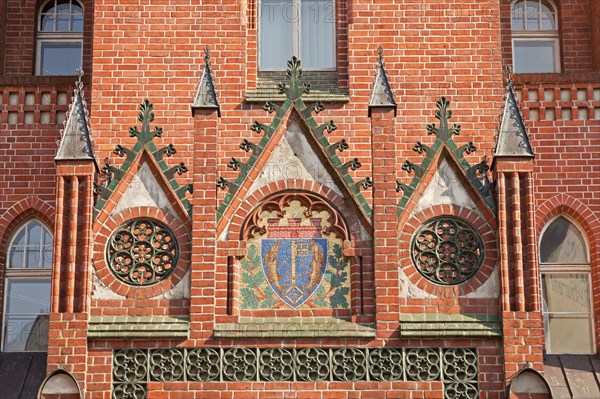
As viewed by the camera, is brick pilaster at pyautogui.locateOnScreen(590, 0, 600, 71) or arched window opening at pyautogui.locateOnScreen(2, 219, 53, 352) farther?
brick pilaster at pyautogui.locateOnScreen(590, 0, 600, 71)

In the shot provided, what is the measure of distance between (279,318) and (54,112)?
5.63 m

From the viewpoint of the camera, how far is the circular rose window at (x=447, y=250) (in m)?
19.5

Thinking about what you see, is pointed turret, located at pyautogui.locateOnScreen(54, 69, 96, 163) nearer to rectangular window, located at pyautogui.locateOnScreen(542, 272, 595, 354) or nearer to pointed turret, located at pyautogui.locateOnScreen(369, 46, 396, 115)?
pointed turret, located at pyautogui.locateOnScreen(369, 46, 396, 115)

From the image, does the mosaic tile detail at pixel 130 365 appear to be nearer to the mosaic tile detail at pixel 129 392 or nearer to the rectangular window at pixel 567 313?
the mosaic tile detail at pixel 129 392

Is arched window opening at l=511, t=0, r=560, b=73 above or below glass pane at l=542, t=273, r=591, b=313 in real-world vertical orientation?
above

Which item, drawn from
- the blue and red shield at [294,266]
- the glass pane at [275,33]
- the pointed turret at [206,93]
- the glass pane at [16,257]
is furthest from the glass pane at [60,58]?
the blue and red shield at [294,266]

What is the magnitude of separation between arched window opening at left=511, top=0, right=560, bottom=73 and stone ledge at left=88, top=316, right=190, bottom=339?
302 inches

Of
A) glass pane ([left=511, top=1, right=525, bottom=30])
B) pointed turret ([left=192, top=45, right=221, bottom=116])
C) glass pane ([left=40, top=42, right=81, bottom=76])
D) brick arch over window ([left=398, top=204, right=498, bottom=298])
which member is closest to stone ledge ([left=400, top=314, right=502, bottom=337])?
brick arch over window ([left=398, top=204, right=498, bottom=298])

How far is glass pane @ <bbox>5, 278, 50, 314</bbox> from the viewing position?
867 inches

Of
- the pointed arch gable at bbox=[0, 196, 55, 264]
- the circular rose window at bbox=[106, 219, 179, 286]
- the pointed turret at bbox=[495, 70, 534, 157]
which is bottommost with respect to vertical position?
the circular rose window at bbox=[106, 219, 179, 286]

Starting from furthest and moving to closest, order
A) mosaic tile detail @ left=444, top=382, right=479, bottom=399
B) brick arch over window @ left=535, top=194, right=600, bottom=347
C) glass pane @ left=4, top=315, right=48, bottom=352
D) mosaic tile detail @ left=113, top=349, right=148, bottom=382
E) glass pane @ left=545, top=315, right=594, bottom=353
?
brick arch over window @ left=535, top=194, right=600, bottom=347 → glass pane @ left=4, top=315, right=48, bottom=352 → glass pane @ left=545, top=315, right=594, bottom=353 → mosaic tile detail @ left=113, top=349, right=148, bottom=382 → mosaic tile detail @ left=444, top=382, right=479, bottom=399

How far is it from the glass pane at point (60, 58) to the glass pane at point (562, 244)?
7.63 m

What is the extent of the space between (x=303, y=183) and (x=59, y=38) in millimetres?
6093

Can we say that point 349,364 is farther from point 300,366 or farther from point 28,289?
point 28,289
